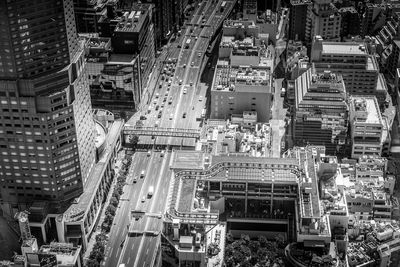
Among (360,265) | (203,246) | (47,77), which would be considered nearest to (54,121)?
(47,77)

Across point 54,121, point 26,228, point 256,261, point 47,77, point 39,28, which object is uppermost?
point 39,28

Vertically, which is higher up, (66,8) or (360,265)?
(66,8)

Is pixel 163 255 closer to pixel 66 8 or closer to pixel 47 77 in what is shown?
pixel 47 77

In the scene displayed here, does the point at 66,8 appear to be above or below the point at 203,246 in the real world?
above

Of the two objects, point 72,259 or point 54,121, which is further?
point 54,121

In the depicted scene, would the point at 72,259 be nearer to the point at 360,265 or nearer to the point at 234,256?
the point at 234,256

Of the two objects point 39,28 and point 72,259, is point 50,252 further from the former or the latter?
point 39,28

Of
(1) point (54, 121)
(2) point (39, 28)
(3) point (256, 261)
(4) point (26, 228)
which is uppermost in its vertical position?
(2) point (39, 28)

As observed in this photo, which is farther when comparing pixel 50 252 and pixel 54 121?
pixel 54 121

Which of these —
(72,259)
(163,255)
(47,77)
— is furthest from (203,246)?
(47,77)
